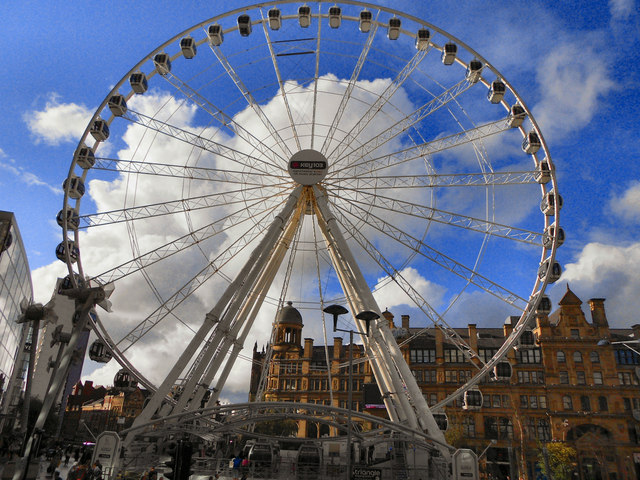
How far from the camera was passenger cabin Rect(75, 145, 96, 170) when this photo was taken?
1141 inches

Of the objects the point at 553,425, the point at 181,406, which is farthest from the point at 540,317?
the point at 181,406

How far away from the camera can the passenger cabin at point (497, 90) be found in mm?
30328

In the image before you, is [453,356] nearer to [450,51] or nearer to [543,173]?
[543,173]

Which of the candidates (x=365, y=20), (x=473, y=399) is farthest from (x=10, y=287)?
(x=473, y=399)

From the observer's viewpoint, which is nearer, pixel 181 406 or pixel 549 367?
pixel 181 406

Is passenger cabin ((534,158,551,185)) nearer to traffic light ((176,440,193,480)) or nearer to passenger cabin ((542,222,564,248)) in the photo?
passenger cabin ((542,222,564,248))

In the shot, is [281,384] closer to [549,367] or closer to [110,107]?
[549,367]

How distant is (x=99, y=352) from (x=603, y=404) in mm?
60743

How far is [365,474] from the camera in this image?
61.2ft

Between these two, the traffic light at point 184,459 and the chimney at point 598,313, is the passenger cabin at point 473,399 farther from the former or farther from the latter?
the chimney at point 598,313

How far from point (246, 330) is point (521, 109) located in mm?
21542

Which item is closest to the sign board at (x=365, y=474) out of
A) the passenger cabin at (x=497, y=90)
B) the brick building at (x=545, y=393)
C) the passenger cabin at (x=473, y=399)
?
the passenger cabin at (x=473, y=399)

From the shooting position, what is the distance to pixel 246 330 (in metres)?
29.9

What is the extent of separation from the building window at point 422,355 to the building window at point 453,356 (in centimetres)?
180
